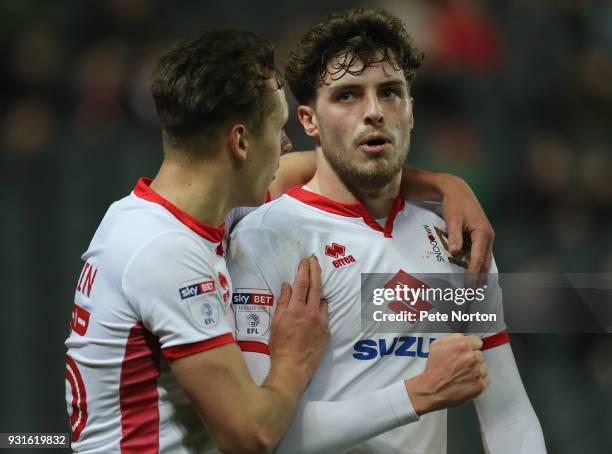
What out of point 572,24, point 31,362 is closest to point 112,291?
point 31,362

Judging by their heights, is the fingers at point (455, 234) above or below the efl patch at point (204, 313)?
above

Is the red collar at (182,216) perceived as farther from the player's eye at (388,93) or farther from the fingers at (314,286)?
the player's eye at (388,93)

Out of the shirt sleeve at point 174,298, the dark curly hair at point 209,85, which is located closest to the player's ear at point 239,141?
the dark curly hair at point 209,85

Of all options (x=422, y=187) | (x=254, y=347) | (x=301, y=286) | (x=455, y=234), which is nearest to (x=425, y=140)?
(x=422, y=187)

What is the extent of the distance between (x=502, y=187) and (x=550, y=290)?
10.3 ft

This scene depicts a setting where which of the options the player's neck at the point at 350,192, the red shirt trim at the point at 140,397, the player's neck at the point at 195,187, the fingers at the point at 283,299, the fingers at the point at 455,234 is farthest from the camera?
the player's neck at the point at 350,192

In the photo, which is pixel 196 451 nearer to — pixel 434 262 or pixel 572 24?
pixel 434 262

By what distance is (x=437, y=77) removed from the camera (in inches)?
259

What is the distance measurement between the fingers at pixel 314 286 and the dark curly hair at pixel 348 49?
62 cm

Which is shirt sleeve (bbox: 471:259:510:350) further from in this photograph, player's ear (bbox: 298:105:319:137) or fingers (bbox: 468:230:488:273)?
player's ear (bbox: 298:105:319:137)

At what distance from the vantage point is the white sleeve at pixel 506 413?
9.75 ft

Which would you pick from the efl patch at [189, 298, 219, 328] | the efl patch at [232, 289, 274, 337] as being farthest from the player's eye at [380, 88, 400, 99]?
the efl patch at [189, 298, 219, 328]

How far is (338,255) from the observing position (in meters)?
2.98

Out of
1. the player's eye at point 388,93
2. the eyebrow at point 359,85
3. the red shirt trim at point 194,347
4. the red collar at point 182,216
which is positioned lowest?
Answer: the red shirt trim at point 194,347
